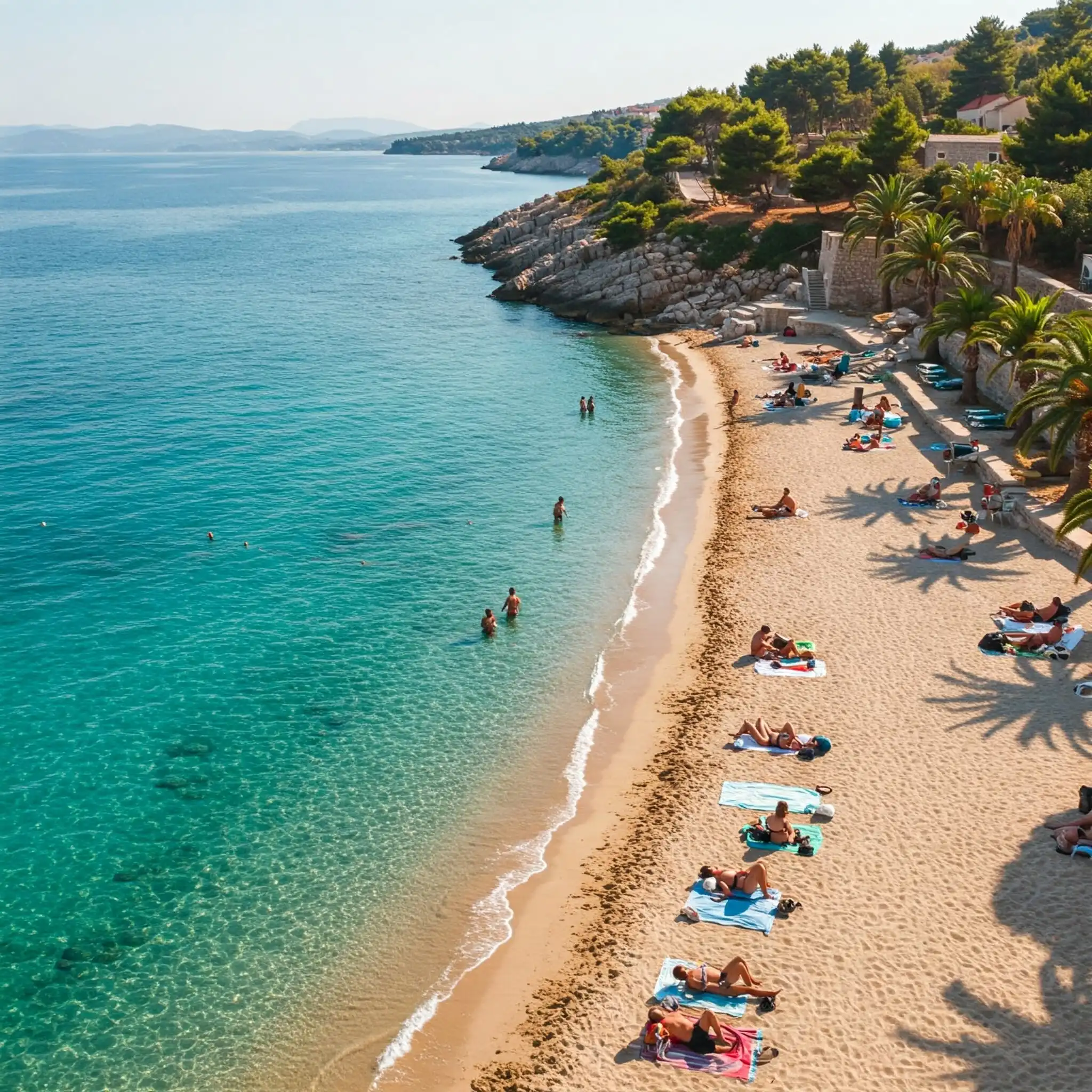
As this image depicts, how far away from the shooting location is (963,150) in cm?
6481

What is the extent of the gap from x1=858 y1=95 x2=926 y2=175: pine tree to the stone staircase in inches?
341

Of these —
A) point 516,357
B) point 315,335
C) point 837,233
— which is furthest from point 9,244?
point 837,233

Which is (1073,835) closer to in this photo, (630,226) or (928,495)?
(928,495)

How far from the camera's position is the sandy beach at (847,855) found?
47.7ft

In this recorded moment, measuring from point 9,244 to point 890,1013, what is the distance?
A: 13810 centimetres

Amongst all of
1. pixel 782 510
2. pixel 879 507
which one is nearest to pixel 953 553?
pixel 879 507

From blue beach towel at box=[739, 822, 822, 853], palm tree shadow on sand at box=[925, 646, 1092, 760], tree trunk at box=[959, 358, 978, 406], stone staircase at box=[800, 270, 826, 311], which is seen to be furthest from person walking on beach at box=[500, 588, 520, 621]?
stone staircase at box=[800, 270, 826, 311]

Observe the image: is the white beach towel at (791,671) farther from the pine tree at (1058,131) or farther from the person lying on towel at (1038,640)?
the pine tree at (1058,131)

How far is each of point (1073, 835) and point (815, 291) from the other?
5120cm

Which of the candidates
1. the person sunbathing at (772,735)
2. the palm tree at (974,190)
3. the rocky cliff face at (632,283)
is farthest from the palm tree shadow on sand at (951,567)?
the rocky cliff face at (632,283)

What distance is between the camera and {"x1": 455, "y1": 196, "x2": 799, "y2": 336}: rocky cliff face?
68.2m

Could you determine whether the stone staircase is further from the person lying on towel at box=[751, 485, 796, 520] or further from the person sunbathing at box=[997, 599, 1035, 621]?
the person sunbathing at box=[997, 599, 1035, 621]

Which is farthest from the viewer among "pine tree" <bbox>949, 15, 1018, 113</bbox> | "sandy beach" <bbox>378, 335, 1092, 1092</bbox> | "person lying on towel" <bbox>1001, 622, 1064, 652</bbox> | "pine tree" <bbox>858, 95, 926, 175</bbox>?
"pine tree" <bbox>949, 15, 1018, 113</bbox>

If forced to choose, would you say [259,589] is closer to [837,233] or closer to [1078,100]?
[837,233]
